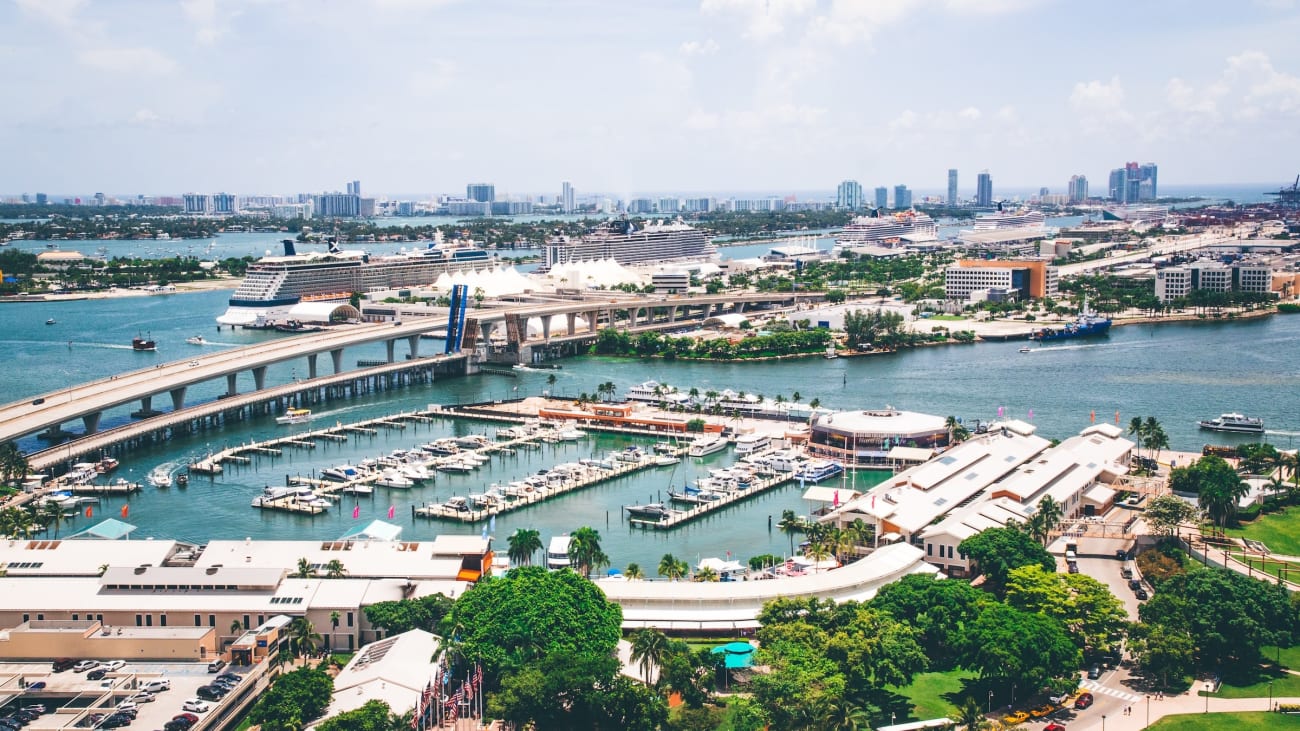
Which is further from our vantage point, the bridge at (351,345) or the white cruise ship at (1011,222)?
the white cruise ship at (1011,222)

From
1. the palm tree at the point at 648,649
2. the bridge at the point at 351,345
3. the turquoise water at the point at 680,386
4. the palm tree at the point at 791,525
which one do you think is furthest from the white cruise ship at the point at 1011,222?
the palm tree at the point at 648,649

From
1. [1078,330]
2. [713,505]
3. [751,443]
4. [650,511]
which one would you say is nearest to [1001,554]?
[713,505]

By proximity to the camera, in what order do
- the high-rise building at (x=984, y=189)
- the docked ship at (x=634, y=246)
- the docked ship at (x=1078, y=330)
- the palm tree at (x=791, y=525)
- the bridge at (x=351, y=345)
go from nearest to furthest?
the palm tree at (x=791, y=525) → the bridge at (x=351, y=345) → the docked ship at (x=1078, y=330) → the docked ship at (x=634, y=246) → the high-rise building at (x=984, y=189)

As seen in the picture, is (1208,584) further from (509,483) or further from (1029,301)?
(1029,301)

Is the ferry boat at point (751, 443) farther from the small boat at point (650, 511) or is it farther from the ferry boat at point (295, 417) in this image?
the ferry boat at point (295, 417)

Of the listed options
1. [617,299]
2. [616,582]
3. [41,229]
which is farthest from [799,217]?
[616,582]

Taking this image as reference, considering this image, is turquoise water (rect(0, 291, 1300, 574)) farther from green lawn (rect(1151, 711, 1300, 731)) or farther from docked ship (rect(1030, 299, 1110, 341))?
green lawn (rect(1151, 711, 1300, 731))
